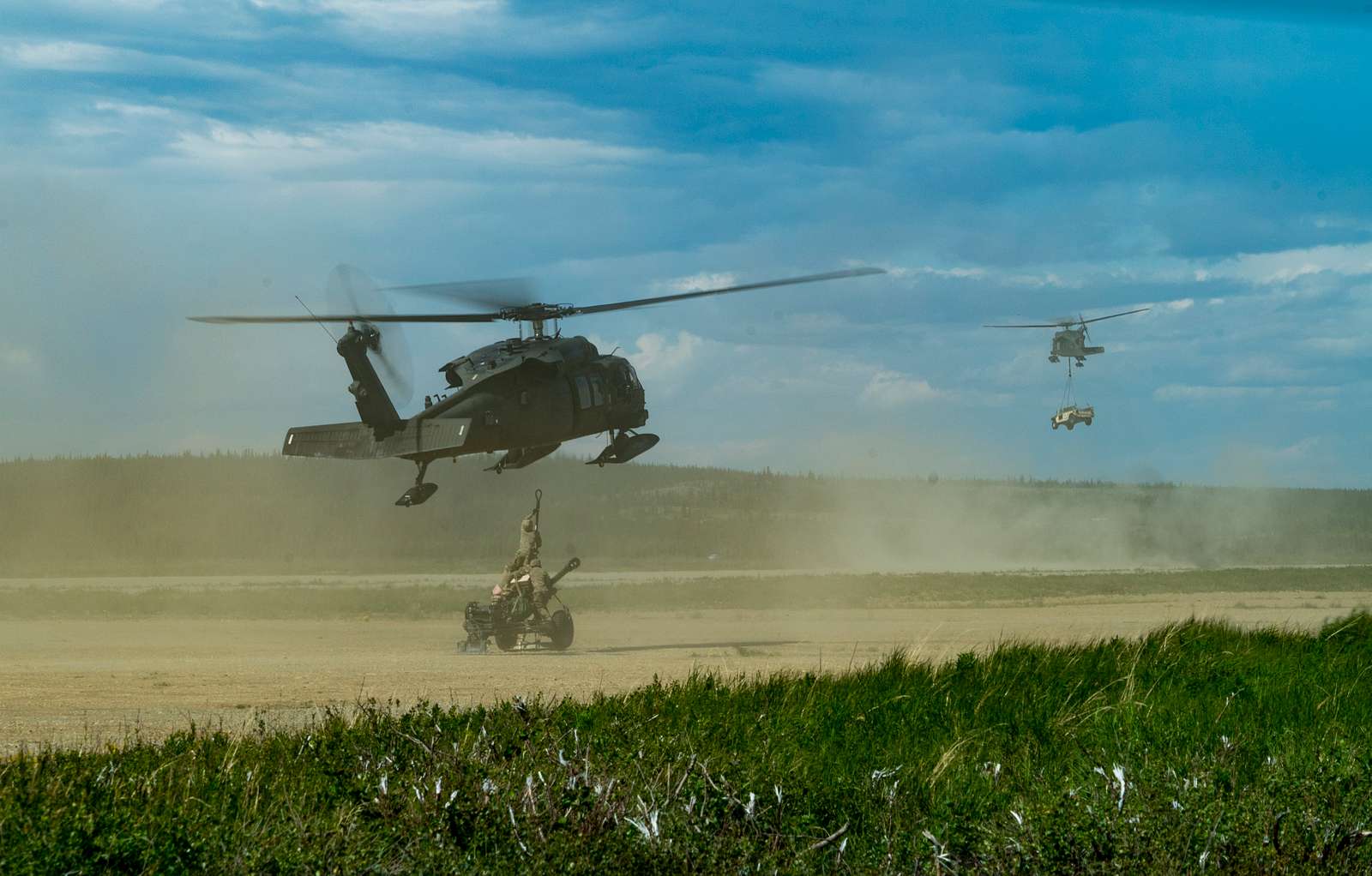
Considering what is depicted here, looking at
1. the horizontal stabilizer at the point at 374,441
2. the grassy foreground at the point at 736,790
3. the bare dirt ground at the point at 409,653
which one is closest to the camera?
the grassy foreground at the point at 736,790

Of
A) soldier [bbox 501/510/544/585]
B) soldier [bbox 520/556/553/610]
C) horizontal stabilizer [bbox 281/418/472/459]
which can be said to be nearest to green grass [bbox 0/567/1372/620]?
horizontal stabilizer [bbox 281/418/472/459]

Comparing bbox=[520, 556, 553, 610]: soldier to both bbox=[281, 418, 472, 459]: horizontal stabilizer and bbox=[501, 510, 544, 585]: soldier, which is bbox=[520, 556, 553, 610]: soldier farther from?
bbox=[281, 418, 472, 459]: horizontal stabilizer

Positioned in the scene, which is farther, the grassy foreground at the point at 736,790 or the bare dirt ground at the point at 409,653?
the bare dirt ground at the point at 409,653

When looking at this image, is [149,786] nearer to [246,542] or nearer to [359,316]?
[359,316]

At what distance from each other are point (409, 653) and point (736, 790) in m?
17.1

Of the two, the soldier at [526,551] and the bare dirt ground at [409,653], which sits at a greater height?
the soldier at [526,551]

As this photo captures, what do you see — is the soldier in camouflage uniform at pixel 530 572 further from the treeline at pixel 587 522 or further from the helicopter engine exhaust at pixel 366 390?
the treeline at pixel 587 522

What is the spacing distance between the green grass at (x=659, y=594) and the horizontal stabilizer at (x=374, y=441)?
9.31 meters

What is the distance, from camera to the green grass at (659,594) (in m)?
36.1

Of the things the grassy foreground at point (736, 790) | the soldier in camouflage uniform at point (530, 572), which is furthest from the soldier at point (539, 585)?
the grassy foreground at point (736, 790)

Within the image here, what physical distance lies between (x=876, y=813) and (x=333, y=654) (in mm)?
17115

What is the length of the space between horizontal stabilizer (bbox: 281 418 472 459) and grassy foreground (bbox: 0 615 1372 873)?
1220 centimetres

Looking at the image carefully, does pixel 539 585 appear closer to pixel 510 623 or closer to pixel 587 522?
pixel 510 623

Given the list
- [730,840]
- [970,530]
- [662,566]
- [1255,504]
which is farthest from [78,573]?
[1255,504]
